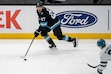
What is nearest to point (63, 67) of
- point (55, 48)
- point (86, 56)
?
point (86, 56)

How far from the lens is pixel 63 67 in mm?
5199

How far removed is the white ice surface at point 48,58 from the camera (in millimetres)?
5027

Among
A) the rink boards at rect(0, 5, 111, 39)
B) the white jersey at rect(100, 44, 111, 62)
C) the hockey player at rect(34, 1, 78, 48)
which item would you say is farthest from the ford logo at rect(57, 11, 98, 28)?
the white jersey at rect(100, 44, 111, 62)

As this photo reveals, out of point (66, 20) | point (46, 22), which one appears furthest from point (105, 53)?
point (66, 20)

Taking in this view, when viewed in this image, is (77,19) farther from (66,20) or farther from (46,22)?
(46,22)

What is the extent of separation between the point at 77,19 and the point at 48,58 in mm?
2025

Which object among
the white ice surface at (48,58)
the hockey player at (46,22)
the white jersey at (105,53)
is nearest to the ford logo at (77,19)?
the white ice surface at (48,58)

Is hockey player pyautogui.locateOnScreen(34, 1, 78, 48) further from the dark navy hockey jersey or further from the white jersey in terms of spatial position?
the white jersey

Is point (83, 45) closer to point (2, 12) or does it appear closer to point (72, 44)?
point (72, 44)

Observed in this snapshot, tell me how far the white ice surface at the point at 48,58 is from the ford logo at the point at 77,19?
1.32ft

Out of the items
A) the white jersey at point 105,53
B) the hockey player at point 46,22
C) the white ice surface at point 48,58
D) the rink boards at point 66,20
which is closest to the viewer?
the white jersey at point 105,53

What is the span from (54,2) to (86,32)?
0.97 meters

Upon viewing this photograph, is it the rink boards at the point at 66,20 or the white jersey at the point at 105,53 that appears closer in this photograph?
the white jersey at the point at 105,53

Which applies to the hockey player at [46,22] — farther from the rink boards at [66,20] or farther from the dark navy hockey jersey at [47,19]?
the rink boards at [66,20]
